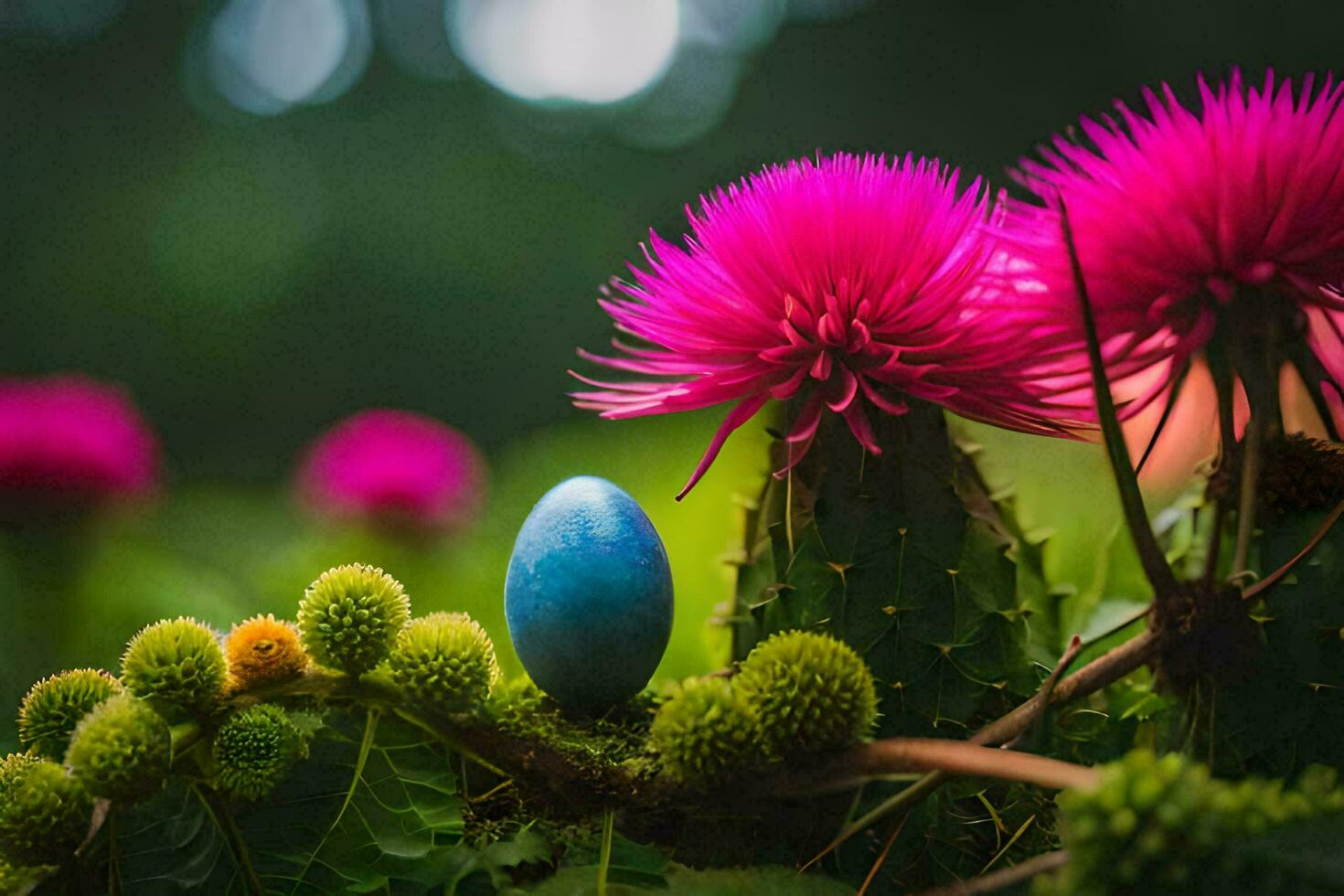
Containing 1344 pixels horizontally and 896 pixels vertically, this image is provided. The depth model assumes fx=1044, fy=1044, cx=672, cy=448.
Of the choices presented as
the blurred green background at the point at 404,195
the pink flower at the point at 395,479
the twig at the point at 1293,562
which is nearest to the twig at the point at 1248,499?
the twig at the point at 1293,562

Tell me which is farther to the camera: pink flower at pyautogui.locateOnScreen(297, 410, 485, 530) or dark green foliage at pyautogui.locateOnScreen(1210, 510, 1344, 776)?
pink flower at pyautogui.locateOnScreen(297, 410, 485, 530)

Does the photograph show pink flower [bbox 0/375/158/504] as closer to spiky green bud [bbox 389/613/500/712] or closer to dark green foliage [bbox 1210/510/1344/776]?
spiky green bud [bbox 389/613/500/712]

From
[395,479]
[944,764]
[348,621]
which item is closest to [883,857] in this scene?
[944,764]

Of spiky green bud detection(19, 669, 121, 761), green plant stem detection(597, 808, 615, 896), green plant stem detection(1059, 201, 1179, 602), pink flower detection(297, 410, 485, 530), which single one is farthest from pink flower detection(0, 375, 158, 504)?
green plant stem detection(1059, 201, 1179, 602)

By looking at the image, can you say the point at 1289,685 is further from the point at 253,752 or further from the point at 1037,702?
the point at 253,752

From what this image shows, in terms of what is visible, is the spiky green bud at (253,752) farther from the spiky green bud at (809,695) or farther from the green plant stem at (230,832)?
the spiky green bud at (809,695)
